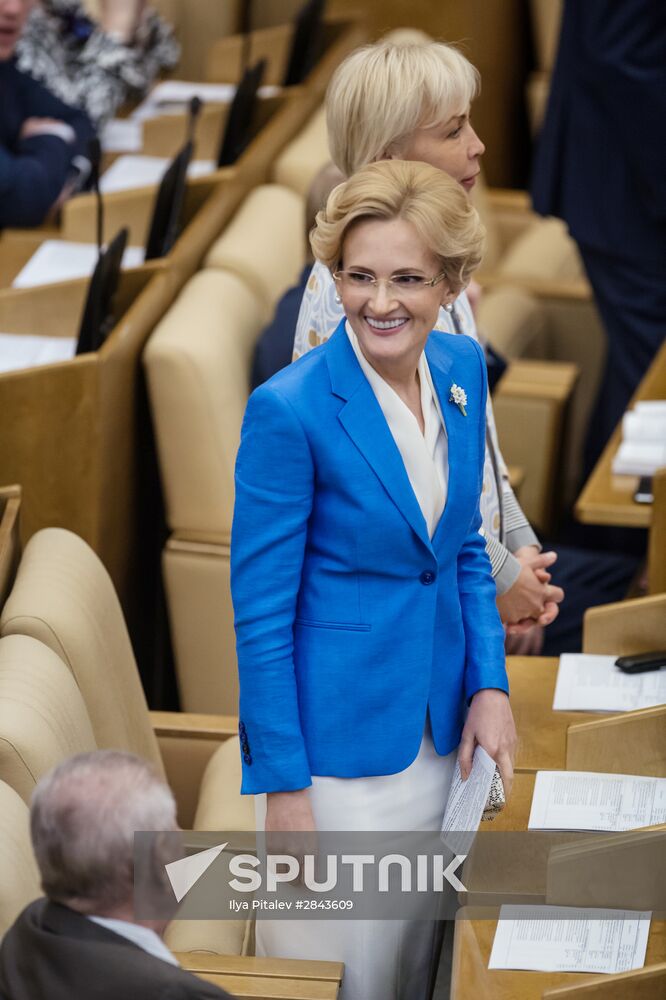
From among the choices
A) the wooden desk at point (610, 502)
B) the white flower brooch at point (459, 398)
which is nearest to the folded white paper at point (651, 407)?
the wooden desk at point (610, 502)

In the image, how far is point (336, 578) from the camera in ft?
5.46

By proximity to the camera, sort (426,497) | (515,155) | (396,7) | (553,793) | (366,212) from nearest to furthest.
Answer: (366,212)
(426,497)
(553,793)
(396,7)
(515,155)

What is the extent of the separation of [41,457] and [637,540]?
1.89 metres

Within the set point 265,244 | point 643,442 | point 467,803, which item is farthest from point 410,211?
point 265,244

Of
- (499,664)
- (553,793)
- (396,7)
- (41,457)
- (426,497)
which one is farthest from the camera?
(396,7)

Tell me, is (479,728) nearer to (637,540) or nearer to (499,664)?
(499,664)

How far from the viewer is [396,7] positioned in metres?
5.88

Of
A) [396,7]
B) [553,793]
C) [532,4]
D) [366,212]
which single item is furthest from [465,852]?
[532,4]

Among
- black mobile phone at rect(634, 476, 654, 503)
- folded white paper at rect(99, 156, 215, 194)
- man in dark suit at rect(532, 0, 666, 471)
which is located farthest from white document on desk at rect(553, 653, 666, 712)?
folded white paper at rect(99, 156, 215, 194)

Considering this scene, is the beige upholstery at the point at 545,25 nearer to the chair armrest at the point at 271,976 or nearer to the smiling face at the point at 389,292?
the smiling face at the point at 389,292

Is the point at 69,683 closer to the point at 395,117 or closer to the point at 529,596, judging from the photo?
the point at 529,596

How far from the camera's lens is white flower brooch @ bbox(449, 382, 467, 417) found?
1754 millimetres

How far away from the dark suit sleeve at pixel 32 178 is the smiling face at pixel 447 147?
7.29 feet

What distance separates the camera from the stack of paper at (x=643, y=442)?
313cm
